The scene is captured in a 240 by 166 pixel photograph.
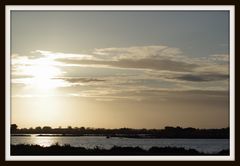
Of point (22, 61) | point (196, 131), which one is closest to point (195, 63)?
point (196, 131)

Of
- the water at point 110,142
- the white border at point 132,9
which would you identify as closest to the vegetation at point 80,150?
the water at point 110,142

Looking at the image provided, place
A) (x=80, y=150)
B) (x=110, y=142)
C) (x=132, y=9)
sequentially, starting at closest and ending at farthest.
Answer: (x=132, y=9) → (x=110, y=142) → (x=80, y=150)

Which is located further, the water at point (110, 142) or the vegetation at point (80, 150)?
the vegetation at point (80, 150)

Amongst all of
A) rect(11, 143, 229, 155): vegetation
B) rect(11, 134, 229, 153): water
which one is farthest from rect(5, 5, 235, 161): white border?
rect(11, 143, 229, 155): vegetation

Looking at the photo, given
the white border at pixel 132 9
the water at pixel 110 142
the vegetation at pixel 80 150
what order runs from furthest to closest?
the vegetation at pixel 80 150
the water at pixel 110 142
the white border at pixel 132 9

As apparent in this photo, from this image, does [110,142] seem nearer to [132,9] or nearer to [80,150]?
[80,150]

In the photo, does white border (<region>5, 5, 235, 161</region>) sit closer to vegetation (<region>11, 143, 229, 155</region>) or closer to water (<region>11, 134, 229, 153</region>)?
water (<region>11, 134, 229, 153</region>)

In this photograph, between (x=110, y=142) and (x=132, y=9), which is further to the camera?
(x=110, y=142)

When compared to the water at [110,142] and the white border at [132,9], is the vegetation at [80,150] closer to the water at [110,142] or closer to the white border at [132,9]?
the water at [110,142]

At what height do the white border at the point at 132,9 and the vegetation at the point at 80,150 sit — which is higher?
the white border at the point at 132,9

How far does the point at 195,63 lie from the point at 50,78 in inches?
65.6

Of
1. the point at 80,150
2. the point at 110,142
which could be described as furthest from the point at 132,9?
the point at 80,150
